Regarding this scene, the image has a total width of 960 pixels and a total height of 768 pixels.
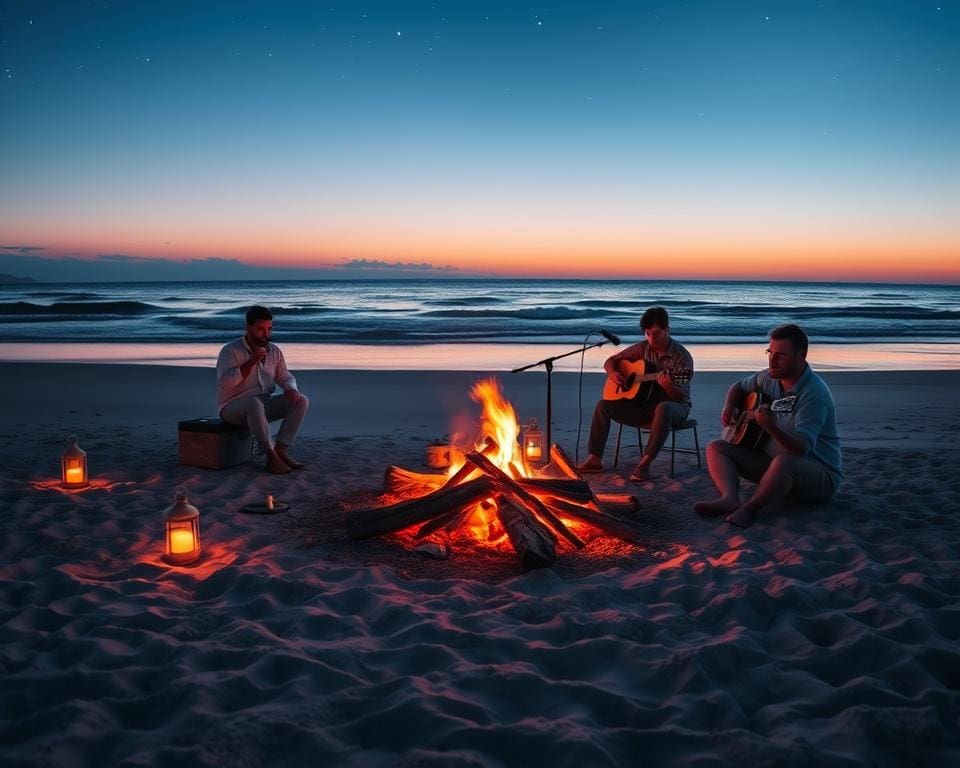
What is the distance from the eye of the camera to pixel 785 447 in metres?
4.34

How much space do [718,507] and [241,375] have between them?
12.3ft

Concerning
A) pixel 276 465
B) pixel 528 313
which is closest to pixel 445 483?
pixel 276 465

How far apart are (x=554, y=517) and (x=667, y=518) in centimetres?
91

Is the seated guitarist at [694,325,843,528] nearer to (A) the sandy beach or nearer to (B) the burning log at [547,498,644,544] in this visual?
(A) the sandy beach

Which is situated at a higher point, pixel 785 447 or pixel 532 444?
pixel 785 447

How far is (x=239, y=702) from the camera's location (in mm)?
2453

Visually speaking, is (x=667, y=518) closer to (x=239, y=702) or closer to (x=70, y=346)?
(x=239, y=702)

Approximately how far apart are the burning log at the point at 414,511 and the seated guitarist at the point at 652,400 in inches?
71.3

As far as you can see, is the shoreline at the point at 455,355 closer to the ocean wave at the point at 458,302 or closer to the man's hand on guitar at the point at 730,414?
the man's hand on guitar at the point at 730,414

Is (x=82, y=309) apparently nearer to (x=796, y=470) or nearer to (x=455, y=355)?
(x=455, y=355)

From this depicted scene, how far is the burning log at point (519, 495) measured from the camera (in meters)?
4.13

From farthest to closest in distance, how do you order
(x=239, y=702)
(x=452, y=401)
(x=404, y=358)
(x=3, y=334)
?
(x=3, y=334), (x=404, y=358), (x=452, y=401), (x=239, y=702)

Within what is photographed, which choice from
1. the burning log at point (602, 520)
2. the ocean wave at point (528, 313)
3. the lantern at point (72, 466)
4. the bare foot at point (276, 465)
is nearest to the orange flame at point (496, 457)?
the burning log at point (602, 520)


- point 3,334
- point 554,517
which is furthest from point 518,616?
point 3,334
